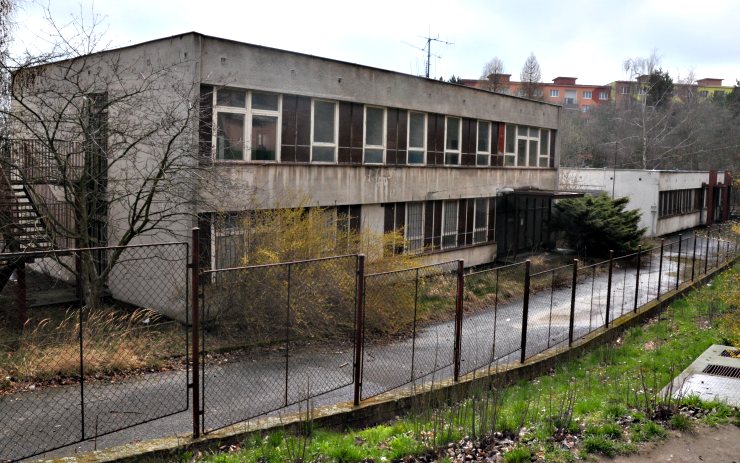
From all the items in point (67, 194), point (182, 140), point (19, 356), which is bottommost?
point (19, 356)

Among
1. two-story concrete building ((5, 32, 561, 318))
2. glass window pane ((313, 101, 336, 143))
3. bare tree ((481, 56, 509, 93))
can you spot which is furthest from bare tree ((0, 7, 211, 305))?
bare tree ((481, 56, 509, 93))

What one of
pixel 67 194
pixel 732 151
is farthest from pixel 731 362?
pixel 732 151

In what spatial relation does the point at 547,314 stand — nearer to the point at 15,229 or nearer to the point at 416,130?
the point at 416,130

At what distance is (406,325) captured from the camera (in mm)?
14266

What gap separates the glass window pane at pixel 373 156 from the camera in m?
19.9

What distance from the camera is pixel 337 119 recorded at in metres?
18.7

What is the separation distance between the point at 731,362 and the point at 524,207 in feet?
59.1

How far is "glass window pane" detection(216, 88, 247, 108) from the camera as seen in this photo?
1526 cm

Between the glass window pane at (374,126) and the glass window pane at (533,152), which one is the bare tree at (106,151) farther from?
the glass window pane at (533,152)

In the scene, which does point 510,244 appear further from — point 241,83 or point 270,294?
point 270,294

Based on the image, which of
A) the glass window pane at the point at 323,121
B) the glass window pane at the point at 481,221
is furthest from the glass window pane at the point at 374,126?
the glass window pane at the point at 481,221

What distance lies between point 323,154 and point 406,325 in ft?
20.3

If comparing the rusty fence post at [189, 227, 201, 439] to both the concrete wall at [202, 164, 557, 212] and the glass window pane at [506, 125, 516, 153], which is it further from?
the glass window pane at [506, 125, 516, 153]

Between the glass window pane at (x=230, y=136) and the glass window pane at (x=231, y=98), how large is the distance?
0.83 feet
